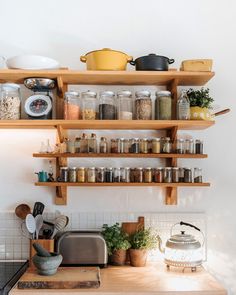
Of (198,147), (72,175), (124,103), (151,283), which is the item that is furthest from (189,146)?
(151,283)

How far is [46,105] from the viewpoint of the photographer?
2316 millimetres

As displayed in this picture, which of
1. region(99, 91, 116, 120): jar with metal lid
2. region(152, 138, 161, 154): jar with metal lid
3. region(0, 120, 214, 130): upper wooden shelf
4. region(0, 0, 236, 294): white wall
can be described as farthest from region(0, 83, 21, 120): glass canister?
region(152, 138, 161, 154): jar with metal lid

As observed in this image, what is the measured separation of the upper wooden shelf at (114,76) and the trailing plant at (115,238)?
88 centimetres

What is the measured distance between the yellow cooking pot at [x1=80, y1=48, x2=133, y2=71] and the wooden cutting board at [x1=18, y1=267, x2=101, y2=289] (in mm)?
1129

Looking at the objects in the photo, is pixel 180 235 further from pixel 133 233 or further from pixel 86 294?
pixel 86 294

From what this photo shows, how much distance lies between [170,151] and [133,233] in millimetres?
551

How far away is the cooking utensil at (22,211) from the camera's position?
2.39 meters

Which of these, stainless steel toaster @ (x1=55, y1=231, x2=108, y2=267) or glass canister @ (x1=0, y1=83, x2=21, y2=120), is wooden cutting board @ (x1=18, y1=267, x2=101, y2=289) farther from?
glass canister @ (x1=0, y1=83, x2=21, y2=120)

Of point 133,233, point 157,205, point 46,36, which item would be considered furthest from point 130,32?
point 133,233

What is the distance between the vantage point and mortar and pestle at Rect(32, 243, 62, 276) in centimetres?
199

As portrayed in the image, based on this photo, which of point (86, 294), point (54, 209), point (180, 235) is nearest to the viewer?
point (86, 294)

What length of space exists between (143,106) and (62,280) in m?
1.05

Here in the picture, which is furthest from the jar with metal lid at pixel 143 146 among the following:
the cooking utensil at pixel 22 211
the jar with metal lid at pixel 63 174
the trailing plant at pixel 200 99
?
the cooking utensil at pixel 22 211

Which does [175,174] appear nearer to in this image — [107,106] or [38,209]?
[107,106]
